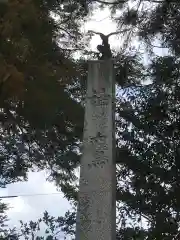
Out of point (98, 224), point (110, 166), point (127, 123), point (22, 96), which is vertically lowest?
point (98, 224)

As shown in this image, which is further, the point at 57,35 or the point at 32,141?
the point at 32,141

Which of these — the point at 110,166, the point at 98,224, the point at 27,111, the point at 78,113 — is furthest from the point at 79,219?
the point at 78,113

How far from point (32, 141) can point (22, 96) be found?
1944 millimetres

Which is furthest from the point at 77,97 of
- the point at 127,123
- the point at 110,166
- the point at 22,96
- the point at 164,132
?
the point at 110,166

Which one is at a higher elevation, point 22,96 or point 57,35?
point 57,35

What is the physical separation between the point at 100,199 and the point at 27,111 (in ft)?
4.53

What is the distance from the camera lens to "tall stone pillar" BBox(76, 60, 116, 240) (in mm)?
3055

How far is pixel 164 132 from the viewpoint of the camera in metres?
5.21

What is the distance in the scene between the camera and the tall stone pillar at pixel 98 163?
10.0 feet

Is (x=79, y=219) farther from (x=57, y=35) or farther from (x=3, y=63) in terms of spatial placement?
(x=57, y=35)

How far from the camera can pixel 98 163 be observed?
3.27 metres

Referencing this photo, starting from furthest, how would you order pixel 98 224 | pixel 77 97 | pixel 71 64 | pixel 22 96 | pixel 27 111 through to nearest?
1. pixel 77 97
2. pixel 71 64
3. pixel 27 111
4. pixel 22 96
5. pixel 98 224

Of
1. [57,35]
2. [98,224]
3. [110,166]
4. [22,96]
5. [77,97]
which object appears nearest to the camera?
[98,224]

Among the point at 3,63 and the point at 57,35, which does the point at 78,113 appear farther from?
the point at 3,63
